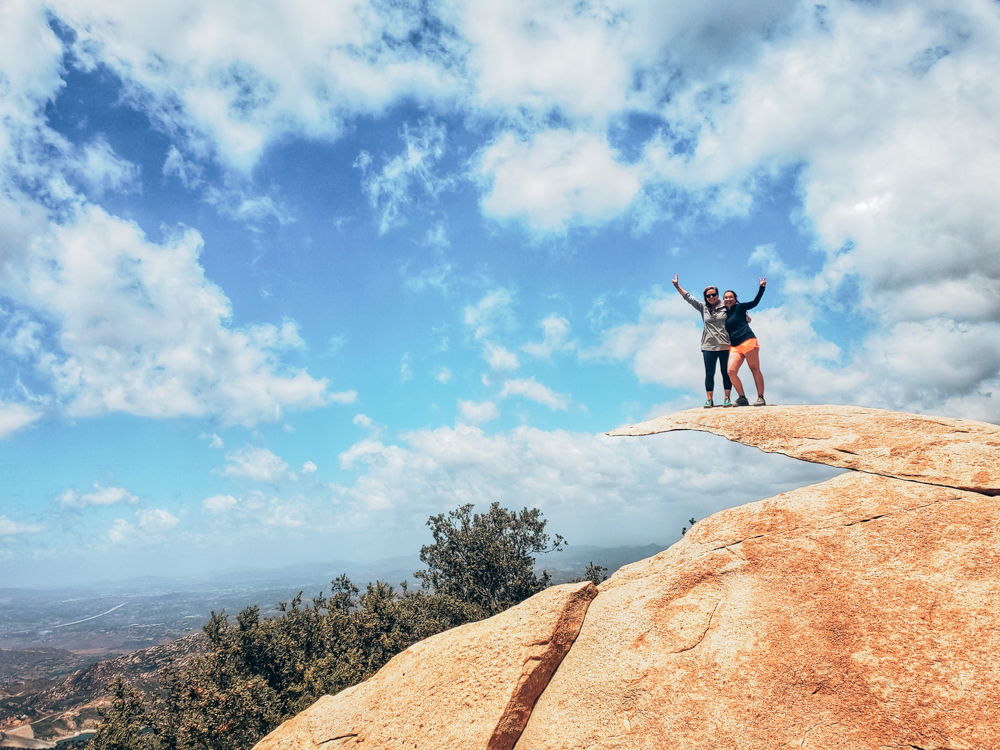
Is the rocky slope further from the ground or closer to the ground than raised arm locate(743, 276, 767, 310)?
closer to the ground

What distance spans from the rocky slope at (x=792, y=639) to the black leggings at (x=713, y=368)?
3631 mm

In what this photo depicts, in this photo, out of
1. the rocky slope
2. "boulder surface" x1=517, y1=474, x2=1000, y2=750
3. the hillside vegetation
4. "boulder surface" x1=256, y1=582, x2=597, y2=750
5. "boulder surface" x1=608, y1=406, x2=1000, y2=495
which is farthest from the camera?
the hillside vegetation

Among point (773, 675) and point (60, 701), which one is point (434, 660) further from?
point (60, 701)

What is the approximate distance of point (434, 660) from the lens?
10.8m

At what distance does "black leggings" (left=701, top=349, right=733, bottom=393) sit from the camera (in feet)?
50.4

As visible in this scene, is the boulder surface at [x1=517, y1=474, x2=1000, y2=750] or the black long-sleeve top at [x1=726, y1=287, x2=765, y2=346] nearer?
the boulder surface at [x1=517, y1=474, x2=1000, y2=750]

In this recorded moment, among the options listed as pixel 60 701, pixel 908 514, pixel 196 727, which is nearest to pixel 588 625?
pixel 908 514

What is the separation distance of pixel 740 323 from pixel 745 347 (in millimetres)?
802

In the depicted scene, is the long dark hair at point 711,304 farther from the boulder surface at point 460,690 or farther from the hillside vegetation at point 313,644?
the hillside vegetation at point 313,644

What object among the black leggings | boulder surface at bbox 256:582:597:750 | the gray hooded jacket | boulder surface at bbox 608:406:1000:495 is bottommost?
boulder surface at bbox 256:582:597:750

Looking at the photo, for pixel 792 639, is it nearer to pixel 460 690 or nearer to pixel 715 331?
pixel 460 690

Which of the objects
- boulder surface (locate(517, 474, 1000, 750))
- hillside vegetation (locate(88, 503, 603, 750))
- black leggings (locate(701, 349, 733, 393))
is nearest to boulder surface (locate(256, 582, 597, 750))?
boulder surface (locate(517, 474, 1000, 750))

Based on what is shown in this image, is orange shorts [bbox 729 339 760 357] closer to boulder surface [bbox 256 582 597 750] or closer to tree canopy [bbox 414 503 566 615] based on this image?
boulder surface [bbox 256 582 597 750]

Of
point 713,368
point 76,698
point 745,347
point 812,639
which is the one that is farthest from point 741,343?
point 76,698
